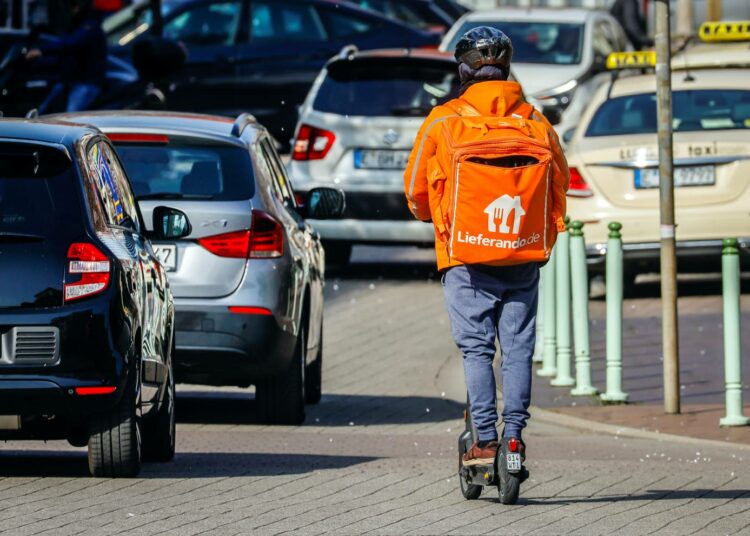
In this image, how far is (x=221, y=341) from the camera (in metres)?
10.4

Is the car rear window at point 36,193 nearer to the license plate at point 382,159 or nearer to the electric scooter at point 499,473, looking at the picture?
the electric scooter at point 499,473

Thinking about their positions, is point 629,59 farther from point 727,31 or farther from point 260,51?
point 260,51

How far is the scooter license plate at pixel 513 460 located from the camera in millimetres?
7562

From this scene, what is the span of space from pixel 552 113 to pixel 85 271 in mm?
13724

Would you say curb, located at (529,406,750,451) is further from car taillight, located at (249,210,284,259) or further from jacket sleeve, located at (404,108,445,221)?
jacket sleeve, located at (404,108,445,221)

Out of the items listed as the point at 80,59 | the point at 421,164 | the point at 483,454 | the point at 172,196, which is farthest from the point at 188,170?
the point at 80,59

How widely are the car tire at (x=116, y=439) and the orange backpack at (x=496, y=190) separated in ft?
4.98

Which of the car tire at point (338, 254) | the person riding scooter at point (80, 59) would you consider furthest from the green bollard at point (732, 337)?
the person riding scooter at point (80, 59)

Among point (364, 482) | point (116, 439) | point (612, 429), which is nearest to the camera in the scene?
point (116, 439)

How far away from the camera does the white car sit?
22.9m

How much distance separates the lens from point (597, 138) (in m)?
16.3

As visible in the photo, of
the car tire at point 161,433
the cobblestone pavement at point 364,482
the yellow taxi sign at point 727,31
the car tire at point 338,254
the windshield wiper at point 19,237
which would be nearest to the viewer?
the cobblestone pavement at point 364,482

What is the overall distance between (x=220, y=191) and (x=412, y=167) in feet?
9.66

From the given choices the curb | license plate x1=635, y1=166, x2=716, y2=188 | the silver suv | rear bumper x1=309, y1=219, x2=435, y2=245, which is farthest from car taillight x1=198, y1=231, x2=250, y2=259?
rear bumper x1=309, y1=219, x2=435, y2=245
